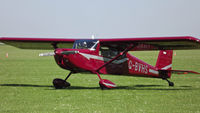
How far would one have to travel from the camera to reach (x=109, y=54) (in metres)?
14.1

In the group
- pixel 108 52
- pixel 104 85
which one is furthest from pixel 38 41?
pixel 104 85

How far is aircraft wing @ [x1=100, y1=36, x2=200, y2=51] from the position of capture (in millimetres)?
12641

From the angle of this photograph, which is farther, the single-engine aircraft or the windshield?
the windshield

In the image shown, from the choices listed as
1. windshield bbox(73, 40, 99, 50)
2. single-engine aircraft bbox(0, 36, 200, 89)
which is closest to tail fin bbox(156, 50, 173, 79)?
single-engine aircraft bbox(0, 36, 200, 89)

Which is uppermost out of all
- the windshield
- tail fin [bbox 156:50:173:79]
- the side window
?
the windshield

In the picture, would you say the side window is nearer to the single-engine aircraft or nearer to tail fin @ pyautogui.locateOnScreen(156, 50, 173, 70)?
the single-engine aircraft

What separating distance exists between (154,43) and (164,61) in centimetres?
259

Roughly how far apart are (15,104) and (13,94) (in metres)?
2.22

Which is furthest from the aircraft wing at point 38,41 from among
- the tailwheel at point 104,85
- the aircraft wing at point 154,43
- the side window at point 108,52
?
the tailwheel at point 104,85

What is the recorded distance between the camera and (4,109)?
8.89 meters

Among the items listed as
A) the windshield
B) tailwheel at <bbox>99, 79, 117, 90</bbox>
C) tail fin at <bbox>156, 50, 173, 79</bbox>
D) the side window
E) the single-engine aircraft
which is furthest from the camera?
tail fin at <bbox>156, 50, 173, 79</bbox>

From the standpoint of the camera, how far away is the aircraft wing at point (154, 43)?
41.5 feet

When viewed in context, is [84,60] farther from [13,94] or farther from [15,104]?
[15,104]

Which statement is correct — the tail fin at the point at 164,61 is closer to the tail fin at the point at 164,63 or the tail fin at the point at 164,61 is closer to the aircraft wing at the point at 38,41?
the tail fin at the point at 164,63
